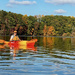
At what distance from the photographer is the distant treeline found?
339 ft

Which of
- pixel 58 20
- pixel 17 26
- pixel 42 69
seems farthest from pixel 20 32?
pixel 42 69

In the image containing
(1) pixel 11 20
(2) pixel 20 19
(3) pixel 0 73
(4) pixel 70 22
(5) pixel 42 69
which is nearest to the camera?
(3) pixel 0 73

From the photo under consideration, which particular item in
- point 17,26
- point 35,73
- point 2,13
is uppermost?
point 2,13

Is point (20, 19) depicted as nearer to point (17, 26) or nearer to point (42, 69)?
point (17, 26)

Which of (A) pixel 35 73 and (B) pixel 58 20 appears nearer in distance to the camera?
(A) pixel 35 73

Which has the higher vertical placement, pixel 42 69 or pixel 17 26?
pixel 17 26

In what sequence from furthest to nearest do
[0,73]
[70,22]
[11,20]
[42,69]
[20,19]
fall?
[70,22] → [20,19] → [11,20] → [42,69] → [0,73]

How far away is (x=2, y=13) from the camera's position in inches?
4186

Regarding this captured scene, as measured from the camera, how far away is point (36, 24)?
11800 centimetres

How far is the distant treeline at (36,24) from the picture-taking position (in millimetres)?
103419

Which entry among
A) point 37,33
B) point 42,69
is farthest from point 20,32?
point 42,69

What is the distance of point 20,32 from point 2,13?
47.3 ft

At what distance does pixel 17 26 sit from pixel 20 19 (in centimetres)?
970

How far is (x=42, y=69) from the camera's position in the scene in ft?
30.7
